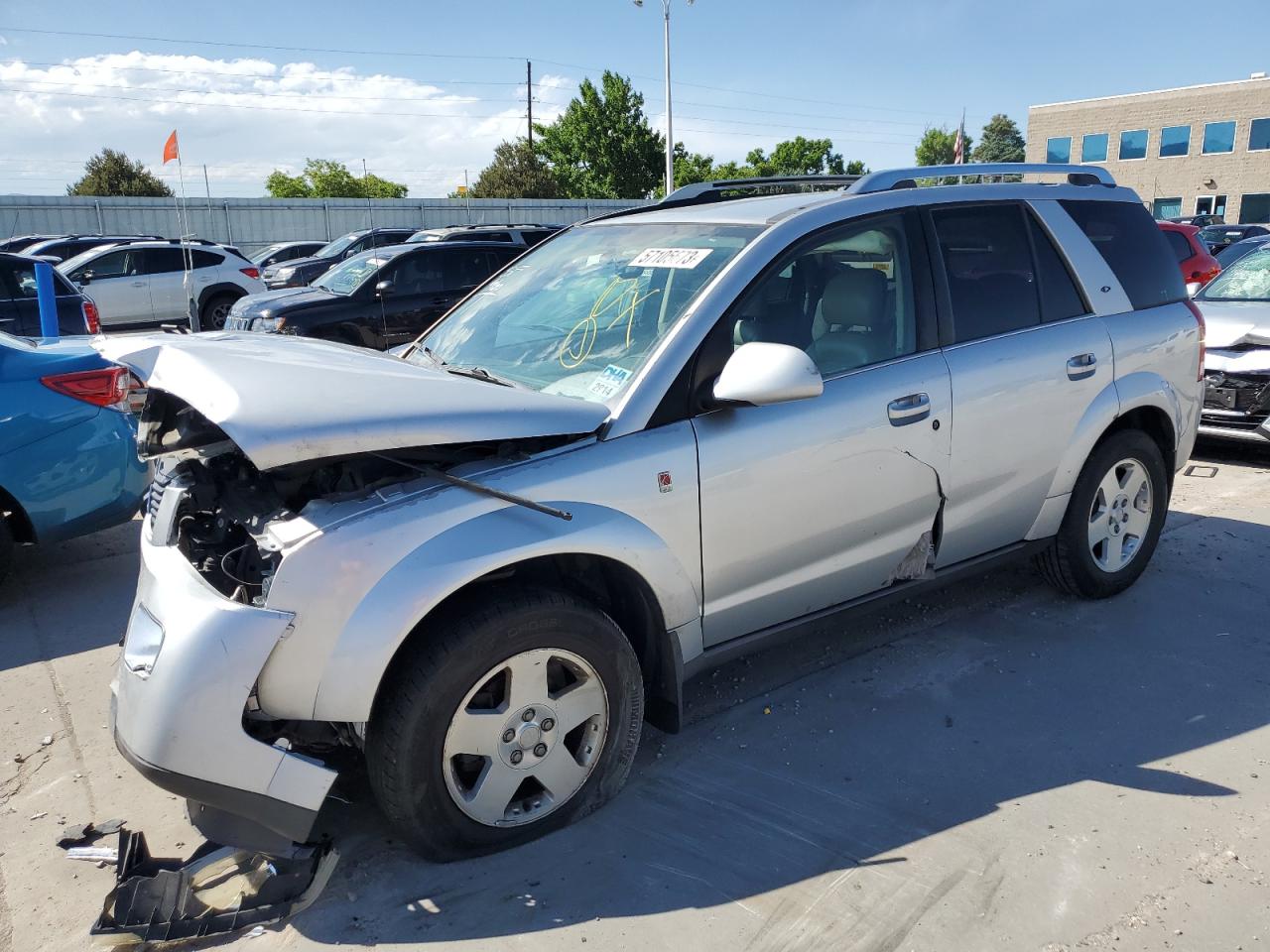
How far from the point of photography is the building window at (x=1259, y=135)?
49906 millimetres

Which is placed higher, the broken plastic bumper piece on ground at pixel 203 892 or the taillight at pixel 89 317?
the taillight at pixel 89 317

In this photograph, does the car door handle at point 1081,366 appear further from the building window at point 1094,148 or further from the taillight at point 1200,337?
the building window at point 1094,148

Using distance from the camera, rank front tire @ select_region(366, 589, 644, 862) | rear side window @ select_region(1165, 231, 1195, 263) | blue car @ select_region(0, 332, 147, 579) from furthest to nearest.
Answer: rear side window @ select_region(1165, 231, 1195, 263) → blue car @ select_region(0, 332, 147, 579) → front tire @ select_region(366, 589, 644, 862)

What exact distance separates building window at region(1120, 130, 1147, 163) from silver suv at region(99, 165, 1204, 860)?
60.3 m

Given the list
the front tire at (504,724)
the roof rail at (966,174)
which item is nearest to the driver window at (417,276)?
the roof rail at (966,174)

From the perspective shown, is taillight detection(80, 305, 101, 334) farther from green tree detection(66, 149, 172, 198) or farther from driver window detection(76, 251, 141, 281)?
green tree detection(66, 149, 172, 198)

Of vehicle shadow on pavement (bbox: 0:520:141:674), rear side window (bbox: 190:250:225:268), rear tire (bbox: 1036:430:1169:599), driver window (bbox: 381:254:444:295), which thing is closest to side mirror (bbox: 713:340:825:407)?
rear tire (bbox: 1036:430:1169:599)

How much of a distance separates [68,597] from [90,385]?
3.70ft

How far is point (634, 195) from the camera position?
1861 inches

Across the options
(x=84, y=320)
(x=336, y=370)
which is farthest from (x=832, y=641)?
(x=84, y=320)

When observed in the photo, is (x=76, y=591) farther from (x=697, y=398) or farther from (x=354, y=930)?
(x=697, y=398)

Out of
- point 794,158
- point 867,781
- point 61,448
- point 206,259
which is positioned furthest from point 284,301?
point 794,158

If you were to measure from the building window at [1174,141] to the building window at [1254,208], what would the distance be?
458 cm

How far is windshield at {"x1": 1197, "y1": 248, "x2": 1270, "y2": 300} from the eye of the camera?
25.7ft
